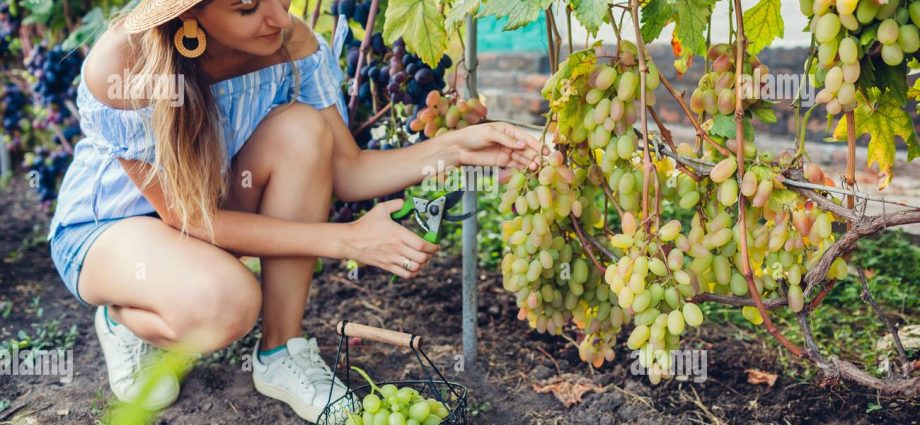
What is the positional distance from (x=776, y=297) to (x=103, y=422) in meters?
1.43

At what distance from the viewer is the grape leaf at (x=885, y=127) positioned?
139 centimetres

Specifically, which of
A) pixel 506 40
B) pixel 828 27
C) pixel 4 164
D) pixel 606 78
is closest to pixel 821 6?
pixel 828 27

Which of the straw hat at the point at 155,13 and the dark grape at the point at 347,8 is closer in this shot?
the straw hat at the point at 155,13

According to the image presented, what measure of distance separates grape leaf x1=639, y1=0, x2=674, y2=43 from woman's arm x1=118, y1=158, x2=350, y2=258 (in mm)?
722

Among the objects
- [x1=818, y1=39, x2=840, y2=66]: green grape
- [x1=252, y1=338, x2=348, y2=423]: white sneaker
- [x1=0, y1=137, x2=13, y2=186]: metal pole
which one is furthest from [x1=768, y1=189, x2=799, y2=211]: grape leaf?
A: [x1=0, y1=137, x2=13, y2=186]: metal pole

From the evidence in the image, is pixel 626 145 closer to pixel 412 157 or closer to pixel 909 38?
pixel 909 38

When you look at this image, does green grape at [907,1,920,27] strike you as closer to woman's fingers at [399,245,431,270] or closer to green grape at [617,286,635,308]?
green grape at [617,286,635,308]

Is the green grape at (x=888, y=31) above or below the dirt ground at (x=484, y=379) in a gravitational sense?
above

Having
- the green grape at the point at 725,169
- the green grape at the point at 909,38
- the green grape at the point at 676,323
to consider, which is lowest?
the green grape at the point at 676,323

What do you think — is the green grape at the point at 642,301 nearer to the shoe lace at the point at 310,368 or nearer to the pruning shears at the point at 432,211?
the pruning shears at the point at 432,211

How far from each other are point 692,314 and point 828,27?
0.51 metres

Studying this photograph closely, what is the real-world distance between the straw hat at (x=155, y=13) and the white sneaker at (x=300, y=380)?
0.77m

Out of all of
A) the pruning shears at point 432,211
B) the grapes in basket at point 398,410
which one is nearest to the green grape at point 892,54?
the pruning shears at point 432,211

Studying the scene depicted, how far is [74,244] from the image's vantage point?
1.88 m
